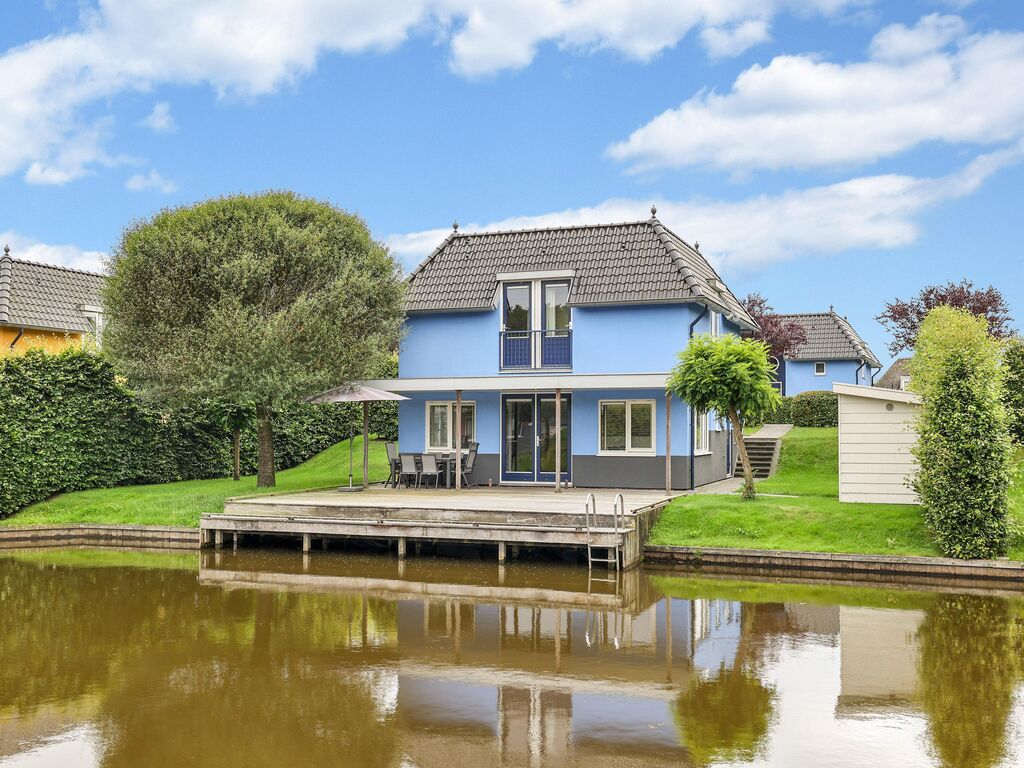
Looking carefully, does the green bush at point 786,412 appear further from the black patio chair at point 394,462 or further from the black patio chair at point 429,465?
the black patio chair at point 394,462

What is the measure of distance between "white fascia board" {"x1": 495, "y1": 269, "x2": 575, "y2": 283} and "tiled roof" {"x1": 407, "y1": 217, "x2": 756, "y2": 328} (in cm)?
17

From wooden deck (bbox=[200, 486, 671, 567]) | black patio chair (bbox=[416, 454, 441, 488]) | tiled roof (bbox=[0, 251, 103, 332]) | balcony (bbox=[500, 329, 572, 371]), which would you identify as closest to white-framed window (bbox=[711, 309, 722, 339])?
balcony (bbox=[500, 329, 572, 371])

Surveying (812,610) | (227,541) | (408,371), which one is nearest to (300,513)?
(227,541)

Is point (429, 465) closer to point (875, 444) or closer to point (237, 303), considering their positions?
point (237, 303)

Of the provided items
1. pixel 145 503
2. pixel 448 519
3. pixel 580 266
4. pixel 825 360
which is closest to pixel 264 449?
pixel 145 503

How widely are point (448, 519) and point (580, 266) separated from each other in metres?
8.10

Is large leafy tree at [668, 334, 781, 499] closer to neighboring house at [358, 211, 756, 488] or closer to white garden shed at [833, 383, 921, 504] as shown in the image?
white garden shed at [833, 383, 921, 504]

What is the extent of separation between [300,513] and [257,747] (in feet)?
35.7

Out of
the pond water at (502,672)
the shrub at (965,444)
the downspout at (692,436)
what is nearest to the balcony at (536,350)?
the downspout at (692,436)

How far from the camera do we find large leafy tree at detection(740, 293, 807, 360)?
3769 centimetres

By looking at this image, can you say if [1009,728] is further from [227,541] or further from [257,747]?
[227,541]

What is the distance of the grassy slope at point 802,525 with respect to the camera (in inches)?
612

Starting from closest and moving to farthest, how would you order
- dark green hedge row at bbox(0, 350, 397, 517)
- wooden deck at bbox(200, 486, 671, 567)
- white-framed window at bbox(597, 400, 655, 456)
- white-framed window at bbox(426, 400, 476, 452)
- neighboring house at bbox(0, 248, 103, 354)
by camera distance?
wooden deck at bbox(200, 486, 671, 567) < dark green hedge row at bbox(0, 350, 397, 517) < white-framed window at bbox(597, 400, 655, 456) < white-framed window at bbox(426, 400, 476, 452) < neighboring house at bbox(0, 248, 103, 354)

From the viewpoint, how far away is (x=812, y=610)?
1238 cm
